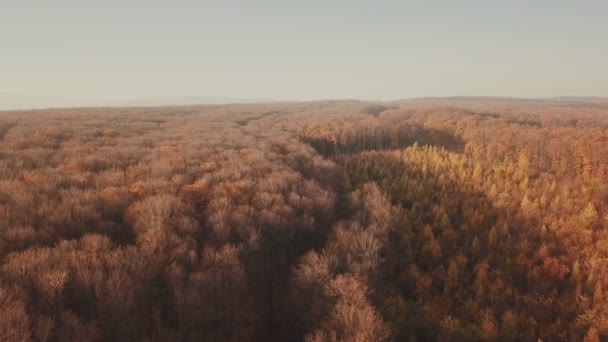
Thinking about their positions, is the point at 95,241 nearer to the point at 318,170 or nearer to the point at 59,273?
the point at 59,273

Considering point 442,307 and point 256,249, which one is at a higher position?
point 256,249

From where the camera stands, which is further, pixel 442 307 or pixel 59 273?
pixel 442 307

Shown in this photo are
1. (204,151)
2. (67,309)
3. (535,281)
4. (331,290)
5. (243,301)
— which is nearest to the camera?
Answer: (67,309)

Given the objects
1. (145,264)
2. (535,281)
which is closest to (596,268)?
(535,281)

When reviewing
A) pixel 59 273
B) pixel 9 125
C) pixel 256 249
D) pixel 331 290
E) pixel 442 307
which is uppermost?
pixel 9 125

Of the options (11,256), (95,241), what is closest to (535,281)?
(95,241)

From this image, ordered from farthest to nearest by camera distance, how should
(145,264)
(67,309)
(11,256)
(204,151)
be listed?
(204,151) < (145,264) < (11,256) < (67,309)
